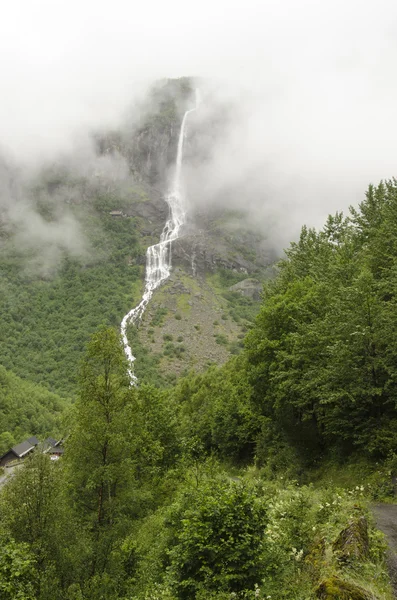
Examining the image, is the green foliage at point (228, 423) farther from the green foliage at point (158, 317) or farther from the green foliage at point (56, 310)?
the green foliage at point (158, 317)

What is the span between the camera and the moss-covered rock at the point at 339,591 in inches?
295

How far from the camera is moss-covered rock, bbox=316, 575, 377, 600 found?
7480 mm

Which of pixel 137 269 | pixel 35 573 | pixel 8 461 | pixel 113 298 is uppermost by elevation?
pixel 137 269

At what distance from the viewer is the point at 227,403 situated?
39.0 m

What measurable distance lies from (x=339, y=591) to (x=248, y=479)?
619 cm

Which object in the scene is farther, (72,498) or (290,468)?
(290,468)

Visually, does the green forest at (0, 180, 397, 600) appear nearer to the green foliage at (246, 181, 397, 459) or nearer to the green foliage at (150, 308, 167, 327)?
the green foliage at (246, 181, 397, 459)

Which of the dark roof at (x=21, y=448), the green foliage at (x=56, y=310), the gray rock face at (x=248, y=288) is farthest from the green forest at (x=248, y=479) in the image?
the gray rock face at (x=248, y=288)

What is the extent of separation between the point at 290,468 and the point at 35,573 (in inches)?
558

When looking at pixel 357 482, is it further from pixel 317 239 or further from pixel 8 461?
pixel 8 461

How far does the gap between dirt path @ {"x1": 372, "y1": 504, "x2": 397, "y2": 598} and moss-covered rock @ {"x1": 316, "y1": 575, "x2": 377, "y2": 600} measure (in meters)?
0.98

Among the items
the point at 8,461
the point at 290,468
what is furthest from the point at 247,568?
the point at 8,461

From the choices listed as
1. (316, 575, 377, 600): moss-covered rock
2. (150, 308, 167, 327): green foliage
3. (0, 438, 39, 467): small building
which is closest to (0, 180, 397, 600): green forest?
(316, 575, 377, 600): moss-covered rock

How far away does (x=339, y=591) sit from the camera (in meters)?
7.62
